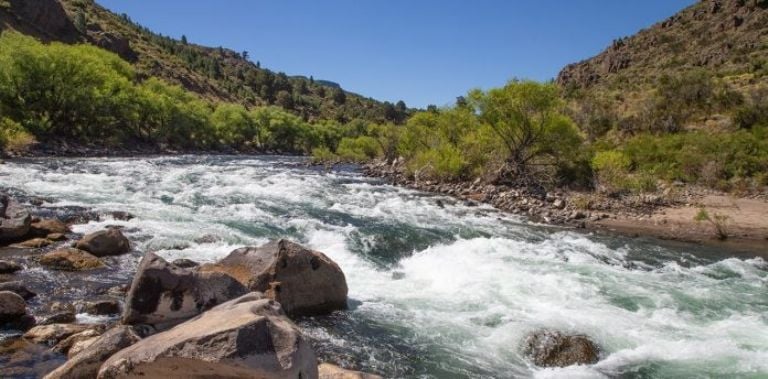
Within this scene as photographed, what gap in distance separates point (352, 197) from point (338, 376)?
75.3 ft

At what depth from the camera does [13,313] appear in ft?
28.5

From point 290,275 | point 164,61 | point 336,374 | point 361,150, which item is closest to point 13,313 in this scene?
point 290,275

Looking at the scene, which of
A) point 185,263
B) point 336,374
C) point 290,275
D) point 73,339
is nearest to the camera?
point 336,374

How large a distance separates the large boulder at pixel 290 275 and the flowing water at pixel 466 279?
0.44m

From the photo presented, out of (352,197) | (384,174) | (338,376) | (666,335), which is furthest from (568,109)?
(338,376)

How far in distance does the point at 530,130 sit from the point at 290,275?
2917cm

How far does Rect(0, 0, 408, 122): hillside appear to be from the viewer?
92.9 metres

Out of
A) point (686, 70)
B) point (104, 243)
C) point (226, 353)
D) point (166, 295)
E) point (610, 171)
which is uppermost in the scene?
point (686, 70)

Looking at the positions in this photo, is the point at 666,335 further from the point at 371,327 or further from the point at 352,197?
the point at 352,197

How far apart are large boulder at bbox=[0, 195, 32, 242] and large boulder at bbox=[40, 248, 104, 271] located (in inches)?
98.0

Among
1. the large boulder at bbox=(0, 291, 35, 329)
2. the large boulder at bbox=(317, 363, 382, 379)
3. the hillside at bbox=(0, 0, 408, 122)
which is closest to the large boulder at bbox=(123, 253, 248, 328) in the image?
the large boulder at bbox=(0, 291, 35, 329)

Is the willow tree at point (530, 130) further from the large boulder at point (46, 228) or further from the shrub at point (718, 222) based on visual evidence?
the large boulder at point (46, 228)

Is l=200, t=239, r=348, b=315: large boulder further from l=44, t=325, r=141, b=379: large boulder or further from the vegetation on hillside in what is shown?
the vegetation on hillside

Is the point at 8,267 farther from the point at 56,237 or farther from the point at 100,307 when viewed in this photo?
the point at 100,307
